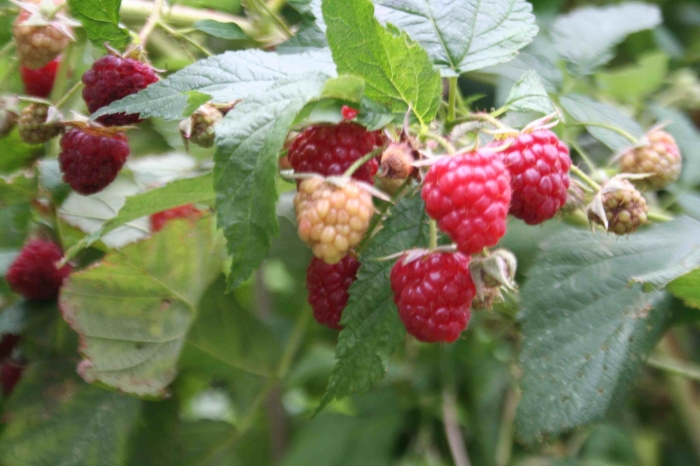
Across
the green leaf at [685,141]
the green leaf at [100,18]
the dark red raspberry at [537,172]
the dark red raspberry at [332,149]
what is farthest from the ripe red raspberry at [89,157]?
the green leaf at [685,141]

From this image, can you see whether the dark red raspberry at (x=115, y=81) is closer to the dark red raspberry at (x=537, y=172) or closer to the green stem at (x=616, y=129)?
the dark red raspberry at (x=537, y=172)

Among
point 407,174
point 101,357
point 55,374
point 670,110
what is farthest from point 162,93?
point 670,110

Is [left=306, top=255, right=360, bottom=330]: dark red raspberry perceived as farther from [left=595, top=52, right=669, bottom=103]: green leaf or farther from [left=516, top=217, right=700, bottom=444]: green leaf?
[left=595, top=52, right=669, bottom=103]: green leaf

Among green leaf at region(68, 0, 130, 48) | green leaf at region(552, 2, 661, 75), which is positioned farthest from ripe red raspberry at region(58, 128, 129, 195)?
green leaf at region(552, 2, 661, 75)

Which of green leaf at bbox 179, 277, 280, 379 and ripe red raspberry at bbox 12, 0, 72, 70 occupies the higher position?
ripe red raspberry at bbox 12, 0, 72, 70

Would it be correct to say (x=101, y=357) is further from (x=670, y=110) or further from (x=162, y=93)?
(x=670, y=110)

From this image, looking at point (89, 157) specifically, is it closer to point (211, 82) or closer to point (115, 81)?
point (115, 81)
